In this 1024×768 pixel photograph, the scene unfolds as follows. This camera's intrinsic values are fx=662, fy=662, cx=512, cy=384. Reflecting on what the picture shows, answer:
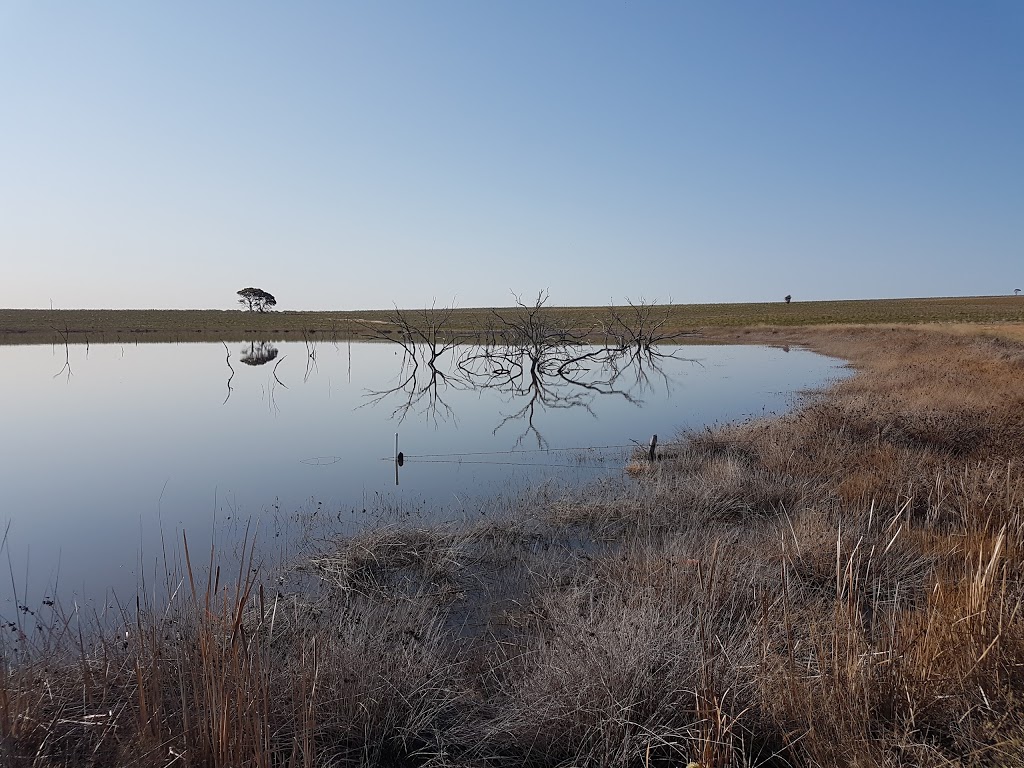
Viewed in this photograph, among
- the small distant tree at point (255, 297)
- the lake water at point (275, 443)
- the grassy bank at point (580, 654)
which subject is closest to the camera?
the grassy bank at point (580, 654)

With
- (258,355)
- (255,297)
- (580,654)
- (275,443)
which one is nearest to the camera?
(580,654)

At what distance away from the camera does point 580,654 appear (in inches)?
146

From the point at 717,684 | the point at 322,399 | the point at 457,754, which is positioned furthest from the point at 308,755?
the point at 322,399

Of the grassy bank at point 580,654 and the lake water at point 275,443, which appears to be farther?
the lake water at point 275,443

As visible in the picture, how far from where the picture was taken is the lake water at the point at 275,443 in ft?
26.0

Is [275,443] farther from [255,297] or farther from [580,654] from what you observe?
[255,297]

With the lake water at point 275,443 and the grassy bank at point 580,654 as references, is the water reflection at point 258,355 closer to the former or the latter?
the lake water at point 275,443

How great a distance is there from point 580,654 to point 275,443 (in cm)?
1108

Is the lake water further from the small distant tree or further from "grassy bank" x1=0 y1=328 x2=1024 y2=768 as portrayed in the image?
the small distant tree

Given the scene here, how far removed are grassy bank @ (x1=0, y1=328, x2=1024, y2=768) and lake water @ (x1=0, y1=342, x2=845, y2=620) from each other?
5.52ft

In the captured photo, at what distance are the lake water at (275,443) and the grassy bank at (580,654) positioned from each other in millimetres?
1683

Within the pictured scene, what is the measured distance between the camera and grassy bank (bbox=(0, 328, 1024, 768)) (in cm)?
279

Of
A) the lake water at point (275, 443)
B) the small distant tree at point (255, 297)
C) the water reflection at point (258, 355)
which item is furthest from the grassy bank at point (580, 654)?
the small distant tree at point (255, 297)

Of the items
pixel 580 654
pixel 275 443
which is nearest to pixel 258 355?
pixel 275 443
